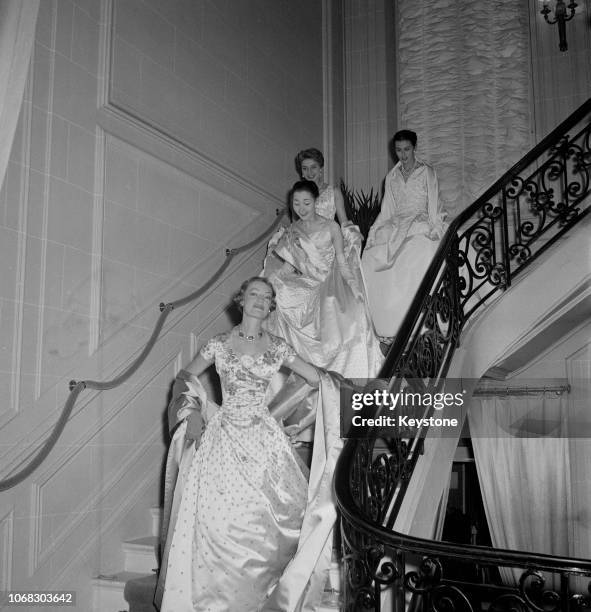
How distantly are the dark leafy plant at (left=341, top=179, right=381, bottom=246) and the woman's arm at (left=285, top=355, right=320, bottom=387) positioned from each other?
3.37 meters

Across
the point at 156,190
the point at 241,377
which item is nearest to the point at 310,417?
the point at 241,377

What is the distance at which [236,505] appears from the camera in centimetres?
386

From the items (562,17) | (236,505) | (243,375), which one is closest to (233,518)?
(236,505)

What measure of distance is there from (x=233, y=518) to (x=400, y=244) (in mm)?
3318

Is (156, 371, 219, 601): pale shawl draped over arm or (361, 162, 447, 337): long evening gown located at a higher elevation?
(361, 162, 447, 337): long evening gown

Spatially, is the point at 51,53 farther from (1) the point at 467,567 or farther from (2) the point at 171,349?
(1) the point at 467,567

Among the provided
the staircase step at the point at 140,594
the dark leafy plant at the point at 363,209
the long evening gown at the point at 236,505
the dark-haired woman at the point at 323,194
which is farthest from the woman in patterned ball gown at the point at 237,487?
the dark leafy plant at the point at 363,209

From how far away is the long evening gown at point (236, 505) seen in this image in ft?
12.1

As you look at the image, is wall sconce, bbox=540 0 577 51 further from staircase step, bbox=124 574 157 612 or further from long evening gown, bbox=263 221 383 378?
staircase step, bbox=124 574 157 612

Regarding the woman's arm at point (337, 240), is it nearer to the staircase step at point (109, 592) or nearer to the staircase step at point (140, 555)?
the staircase step at point (140, 555)

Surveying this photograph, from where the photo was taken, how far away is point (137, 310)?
17.4ft

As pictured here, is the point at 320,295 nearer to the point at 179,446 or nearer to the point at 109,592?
the point at 179,446

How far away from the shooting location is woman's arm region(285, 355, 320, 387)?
4.36 metres

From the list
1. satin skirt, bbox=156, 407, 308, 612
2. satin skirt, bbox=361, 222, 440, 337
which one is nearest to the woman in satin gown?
satin skirt, bbox=361, 222, 440, 337
